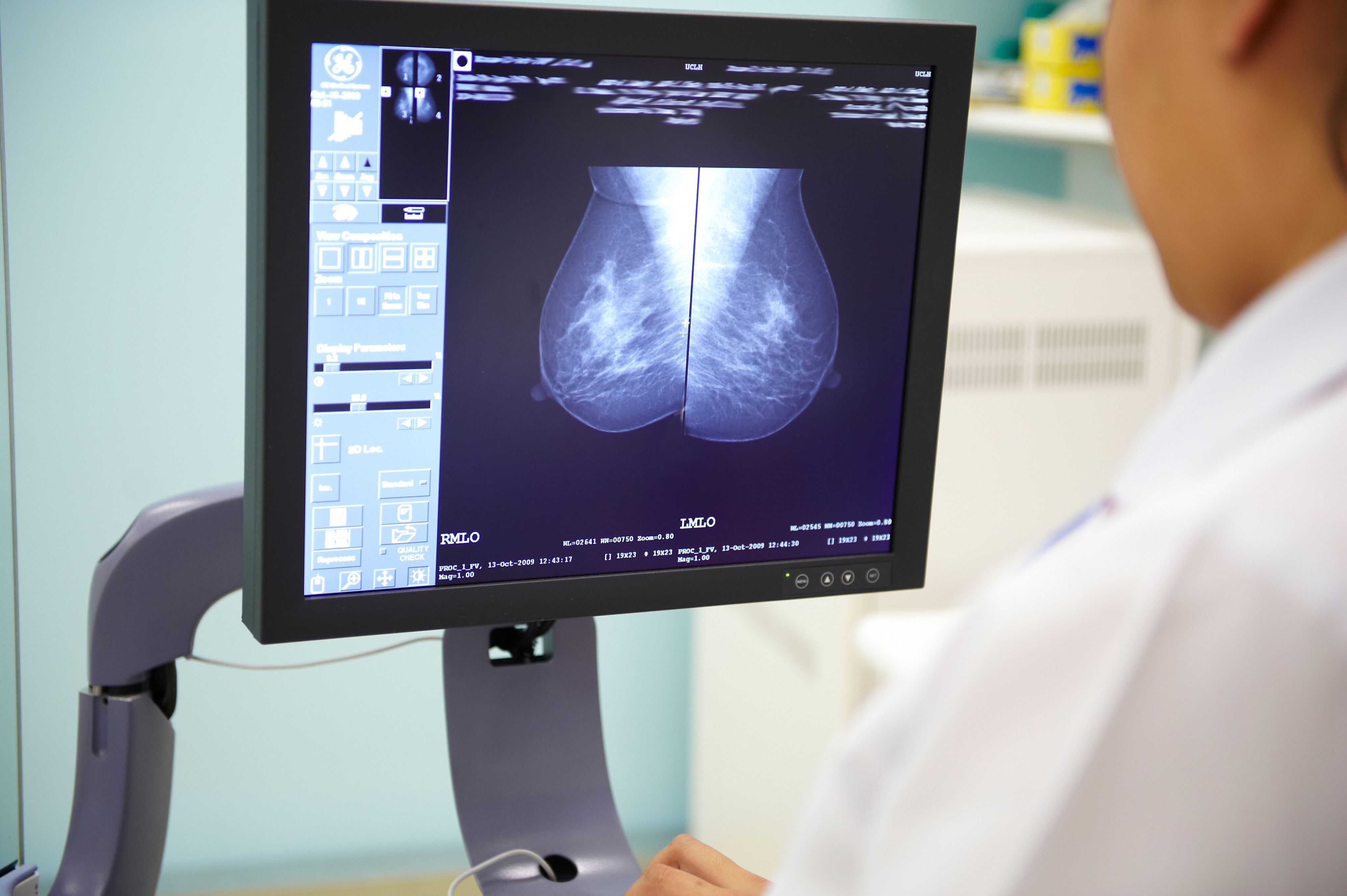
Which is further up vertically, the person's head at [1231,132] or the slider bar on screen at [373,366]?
the person's head at [1231,132]

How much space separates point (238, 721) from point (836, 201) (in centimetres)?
159

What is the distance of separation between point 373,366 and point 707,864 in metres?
0.36

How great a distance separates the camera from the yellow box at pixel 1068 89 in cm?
189

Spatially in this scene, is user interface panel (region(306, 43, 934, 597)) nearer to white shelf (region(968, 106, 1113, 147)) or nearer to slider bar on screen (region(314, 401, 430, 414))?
slider bar on screen (region(314, 401, 430, 414))

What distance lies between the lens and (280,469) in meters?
0.73

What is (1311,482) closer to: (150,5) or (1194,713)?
(1194,713)

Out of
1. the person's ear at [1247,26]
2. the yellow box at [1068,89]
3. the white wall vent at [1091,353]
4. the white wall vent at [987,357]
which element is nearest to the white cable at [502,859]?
the person's ear at [1247,26]

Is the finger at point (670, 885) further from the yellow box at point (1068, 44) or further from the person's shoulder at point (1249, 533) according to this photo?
the yellow box at point (1068, 44)

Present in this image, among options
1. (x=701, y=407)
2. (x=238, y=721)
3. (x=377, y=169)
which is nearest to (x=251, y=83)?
(x=377, y=169)

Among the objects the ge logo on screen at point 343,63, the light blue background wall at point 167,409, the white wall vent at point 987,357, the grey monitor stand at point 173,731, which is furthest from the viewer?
the light blue background wall at point 167,409

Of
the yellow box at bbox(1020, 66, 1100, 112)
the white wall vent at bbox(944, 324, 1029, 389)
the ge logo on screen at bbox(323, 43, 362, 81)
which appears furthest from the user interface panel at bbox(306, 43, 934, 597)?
the yellow box at bbox(1020, 66, 1100, 112)

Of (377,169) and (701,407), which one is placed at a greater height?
(377,169)

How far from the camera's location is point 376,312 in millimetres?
734

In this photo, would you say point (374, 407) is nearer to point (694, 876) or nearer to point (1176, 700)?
point (694, 876)
